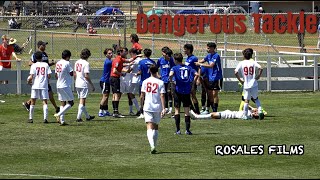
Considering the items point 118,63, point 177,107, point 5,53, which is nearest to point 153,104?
point 177,107

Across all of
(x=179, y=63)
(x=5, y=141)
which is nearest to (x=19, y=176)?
(x=5, y=141)

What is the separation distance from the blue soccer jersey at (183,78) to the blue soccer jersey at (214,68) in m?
3.78

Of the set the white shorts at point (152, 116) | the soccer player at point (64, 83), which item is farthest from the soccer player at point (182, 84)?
the soccer player at point (64, 83)

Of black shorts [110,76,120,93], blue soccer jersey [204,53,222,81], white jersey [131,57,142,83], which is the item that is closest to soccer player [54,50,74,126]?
black shorts [110,76,120,93]

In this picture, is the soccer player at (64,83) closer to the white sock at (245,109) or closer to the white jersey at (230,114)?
the white jersey at (230,114)

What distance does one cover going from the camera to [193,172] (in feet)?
55.1

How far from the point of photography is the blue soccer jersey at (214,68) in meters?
25.3

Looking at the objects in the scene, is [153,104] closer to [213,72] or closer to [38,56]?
[38,56]

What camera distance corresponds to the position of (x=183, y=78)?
21.5 m

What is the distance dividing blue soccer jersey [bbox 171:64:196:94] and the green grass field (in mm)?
1131

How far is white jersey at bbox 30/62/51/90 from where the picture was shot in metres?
23.7

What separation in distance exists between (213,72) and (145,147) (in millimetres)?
5992

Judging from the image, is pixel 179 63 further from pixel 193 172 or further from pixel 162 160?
pixel 193 172

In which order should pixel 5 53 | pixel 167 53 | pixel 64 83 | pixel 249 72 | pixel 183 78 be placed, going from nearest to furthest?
1. pixel 183 78
2. pixel 64 83
3. pixel 249 72
4. pixel 167 53
5. pixel 5 53
